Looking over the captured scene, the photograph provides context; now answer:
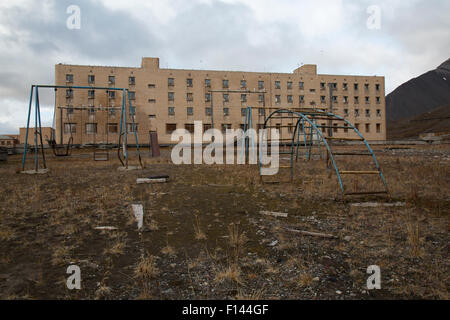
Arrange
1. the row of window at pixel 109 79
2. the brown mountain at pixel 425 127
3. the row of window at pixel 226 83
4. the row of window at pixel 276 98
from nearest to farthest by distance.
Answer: the row of window at pixel 109 79, the row of window at pixel 226 83, the row of window at pixel 276 98, the brown mountain at pixel 425 127

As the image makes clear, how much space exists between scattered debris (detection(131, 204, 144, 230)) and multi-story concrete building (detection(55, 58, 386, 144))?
132 ft

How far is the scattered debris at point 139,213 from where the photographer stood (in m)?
5.12

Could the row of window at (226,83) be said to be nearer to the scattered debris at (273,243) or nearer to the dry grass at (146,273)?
the scattered debris at (273,243)

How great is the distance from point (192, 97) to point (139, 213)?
48.8 m

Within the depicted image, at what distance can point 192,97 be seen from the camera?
172 feet

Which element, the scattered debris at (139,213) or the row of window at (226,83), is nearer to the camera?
the scattered debris at (139,213)

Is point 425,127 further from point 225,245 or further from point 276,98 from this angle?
point 225,245

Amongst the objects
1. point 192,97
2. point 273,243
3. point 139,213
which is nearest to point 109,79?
point 192,97

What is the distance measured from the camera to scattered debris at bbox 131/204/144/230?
16.8ft

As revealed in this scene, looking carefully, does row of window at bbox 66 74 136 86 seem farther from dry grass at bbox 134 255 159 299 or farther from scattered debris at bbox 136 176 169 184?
dry grass at bbox 134 255 159 299

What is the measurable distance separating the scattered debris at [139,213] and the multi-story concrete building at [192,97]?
4021 cm

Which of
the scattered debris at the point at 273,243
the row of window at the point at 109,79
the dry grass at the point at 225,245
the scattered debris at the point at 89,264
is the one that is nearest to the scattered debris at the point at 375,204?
the dry grass at the point at 225,245
